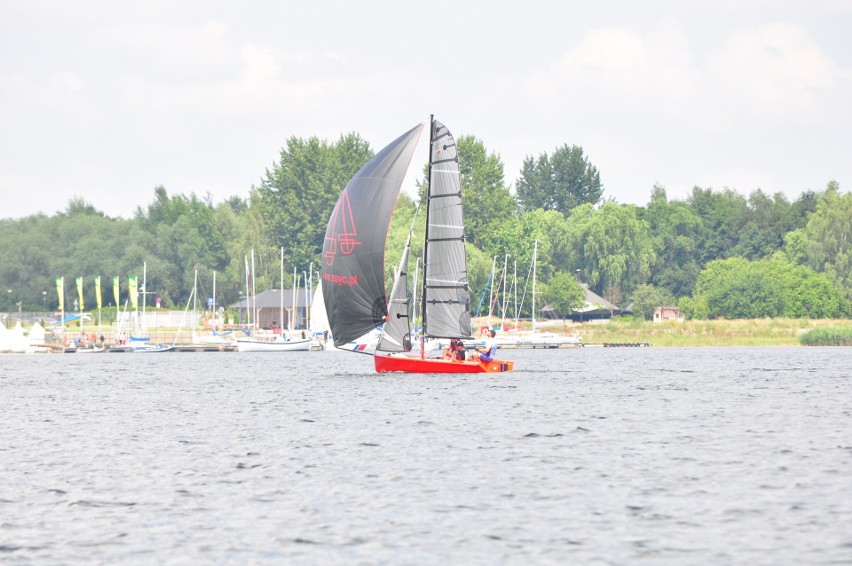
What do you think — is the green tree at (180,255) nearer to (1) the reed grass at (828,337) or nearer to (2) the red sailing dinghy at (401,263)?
(1) the reed grass at (828,337)

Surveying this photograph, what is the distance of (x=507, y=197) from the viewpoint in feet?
488

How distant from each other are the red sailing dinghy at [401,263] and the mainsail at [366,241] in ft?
0.12

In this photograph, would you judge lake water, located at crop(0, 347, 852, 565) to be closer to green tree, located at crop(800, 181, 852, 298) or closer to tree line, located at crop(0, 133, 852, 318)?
tree line, located at crop(0, 133, 852, 318)

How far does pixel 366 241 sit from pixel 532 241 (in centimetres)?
8872

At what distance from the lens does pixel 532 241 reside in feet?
450

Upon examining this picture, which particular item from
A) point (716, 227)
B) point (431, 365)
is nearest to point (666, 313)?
point (716, 227)

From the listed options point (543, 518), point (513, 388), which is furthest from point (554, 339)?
point (543, 518)

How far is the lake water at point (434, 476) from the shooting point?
1736 cm

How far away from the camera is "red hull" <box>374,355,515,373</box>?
165ft

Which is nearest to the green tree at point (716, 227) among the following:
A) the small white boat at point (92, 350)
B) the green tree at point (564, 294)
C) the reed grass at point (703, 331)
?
the green tree at point (564, 294)

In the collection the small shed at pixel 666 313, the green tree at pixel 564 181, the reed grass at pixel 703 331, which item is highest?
the green tree at pixel 564 181

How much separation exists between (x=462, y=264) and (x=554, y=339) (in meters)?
58.8

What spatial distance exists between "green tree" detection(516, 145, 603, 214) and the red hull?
136156 mm

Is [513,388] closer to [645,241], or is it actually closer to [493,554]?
[493,554]
